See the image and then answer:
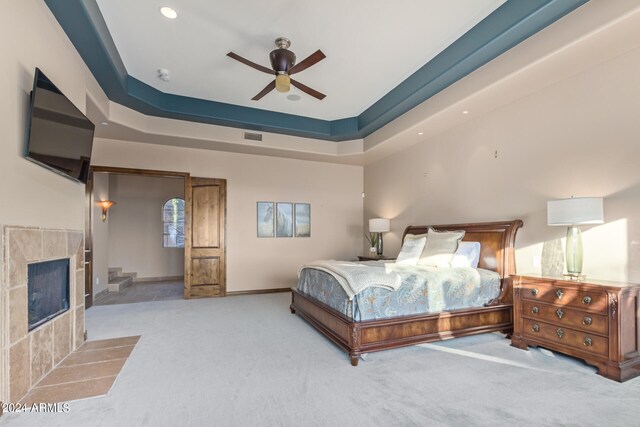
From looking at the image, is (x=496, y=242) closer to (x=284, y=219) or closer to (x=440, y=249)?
(x=440, y=249)

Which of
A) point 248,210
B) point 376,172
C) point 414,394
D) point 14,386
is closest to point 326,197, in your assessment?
point 376,172

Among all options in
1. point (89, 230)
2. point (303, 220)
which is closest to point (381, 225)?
point (303, 220)

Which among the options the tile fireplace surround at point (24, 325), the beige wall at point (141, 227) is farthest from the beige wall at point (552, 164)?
the beige wall at point (141, 227)

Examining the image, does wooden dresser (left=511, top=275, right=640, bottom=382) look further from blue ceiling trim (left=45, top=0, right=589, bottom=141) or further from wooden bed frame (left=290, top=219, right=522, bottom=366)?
blue ceiling trim (left=45, top=0, right=589, bottom=141)

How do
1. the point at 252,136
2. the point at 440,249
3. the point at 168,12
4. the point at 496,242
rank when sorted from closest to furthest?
1. the point at 168,12
2. the point at 496,242
3. the point at 440,249
4. the point at 252,136

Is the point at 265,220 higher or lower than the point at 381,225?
higher

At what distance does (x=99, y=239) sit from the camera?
641cm

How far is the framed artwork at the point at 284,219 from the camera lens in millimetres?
6875

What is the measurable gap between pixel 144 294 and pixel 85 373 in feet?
13.2

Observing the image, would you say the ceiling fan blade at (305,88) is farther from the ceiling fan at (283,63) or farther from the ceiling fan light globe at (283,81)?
the ceiling fan light globe at (283,81)

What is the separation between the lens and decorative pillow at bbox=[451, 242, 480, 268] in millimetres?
4105

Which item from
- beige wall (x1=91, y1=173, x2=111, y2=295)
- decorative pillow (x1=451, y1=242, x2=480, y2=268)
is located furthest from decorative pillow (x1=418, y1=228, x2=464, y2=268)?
beige wall (x1=91, y1=173, x2=111, y2=295)

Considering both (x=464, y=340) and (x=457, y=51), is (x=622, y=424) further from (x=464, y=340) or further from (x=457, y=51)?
(x=457, y=51)

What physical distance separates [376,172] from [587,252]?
14.2ft
